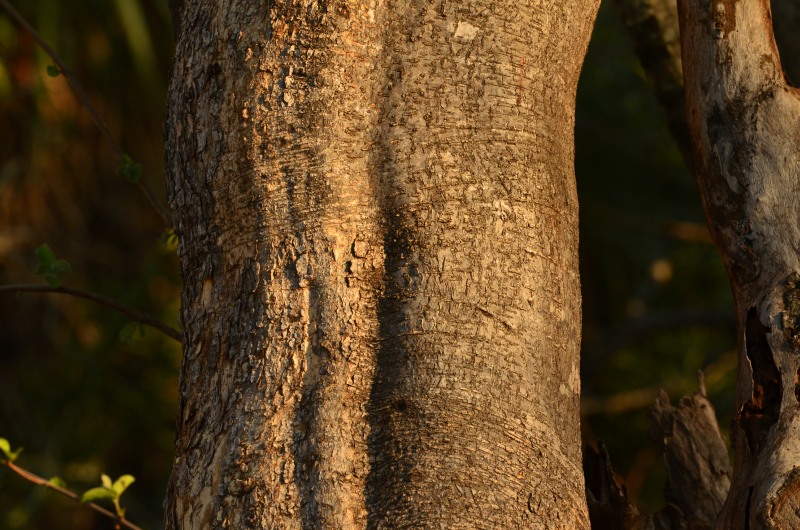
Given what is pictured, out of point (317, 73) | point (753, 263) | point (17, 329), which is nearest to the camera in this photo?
point (317, 73)

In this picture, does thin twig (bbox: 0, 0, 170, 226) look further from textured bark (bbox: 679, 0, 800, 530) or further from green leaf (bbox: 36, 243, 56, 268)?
textured bark (bbox: 679, 0, 800, 530)

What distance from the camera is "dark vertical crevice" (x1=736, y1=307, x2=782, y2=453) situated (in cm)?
177

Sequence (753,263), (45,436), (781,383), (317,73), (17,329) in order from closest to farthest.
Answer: (317,73), (781,383), (753,263), (45,436), (17,329)

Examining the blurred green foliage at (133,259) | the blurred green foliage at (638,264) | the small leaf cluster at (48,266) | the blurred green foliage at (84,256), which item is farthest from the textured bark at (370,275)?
the blurred green foliage at (638,264)

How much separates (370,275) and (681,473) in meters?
0.98

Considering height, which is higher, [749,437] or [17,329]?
[17,329]

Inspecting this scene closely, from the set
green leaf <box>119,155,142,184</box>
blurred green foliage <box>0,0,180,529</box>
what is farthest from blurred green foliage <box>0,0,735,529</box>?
green leaf <box>119,155,142,184</box>

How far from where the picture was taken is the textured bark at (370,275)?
1.45 metres

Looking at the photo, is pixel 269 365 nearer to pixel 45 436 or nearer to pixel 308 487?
pixel 308 487

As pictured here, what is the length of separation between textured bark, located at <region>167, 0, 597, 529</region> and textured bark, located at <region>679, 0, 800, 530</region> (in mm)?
364

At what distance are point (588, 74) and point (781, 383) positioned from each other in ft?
18.7

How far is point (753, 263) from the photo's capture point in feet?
6.12

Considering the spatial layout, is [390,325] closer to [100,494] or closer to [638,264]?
[100,494]

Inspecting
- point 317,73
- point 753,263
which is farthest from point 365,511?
point 753,263
